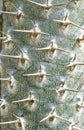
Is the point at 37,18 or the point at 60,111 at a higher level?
the point at 37,18

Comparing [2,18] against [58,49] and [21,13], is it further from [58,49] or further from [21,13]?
[58,49]

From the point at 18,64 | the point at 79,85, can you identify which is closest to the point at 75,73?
the point at 79,85

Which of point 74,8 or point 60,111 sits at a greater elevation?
point 74,8

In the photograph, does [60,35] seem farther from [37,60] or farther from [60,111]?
[60,111]

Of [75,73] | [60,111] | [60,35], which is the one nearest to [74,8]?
[60,35]

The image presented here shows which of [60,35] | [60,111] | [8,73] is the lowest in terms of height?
[60,111]

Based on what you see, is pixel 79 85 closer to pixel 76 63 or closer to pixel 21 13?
pixel 76 63
